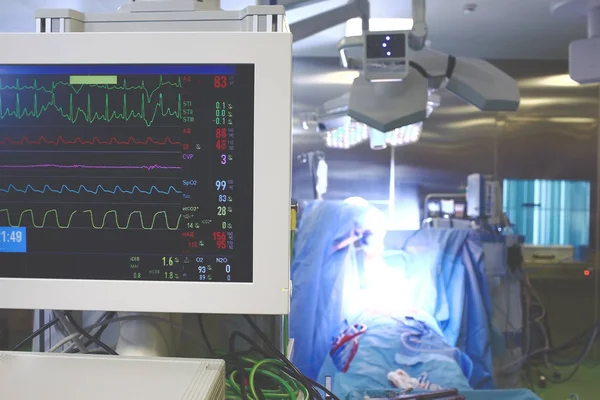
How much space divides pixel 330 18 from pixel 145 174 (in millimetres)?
1179

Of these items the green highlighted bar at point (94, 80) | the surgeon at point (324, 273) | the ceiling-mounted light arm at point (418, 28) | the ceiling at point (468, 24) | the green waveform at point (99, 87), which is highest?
the ceiling at point (468, 24)

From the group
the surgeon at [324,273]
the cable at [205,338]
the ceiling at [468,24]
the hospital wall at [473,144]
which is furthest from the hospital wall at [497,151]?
the cable at [205,338]

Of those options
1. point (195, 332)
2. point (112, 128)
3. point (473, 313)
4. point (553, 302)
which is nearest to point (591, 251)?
point (553, 302)

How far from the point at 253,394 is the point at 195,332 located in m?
0.20

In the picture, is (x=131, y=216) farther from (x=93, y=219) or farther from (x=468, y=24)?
(x=468, y=24)

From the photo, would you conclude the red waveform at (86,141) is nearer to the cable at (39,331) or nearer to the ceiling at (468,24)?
the cable at (39,331)

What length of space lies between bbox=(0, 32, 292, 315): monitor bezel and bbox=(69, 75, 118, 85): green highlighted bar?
0.02 meters

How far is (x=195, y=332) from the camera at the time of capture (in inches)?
36.5

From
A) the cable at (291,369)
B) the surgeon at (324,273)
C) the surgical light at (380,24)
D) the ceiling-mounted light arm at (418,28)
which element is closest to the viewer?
the cable at (291,369)

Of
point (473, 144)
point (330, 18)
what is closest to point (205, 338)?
point (330, 18)

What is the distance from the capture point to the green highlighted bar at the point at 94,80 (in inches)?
28.5

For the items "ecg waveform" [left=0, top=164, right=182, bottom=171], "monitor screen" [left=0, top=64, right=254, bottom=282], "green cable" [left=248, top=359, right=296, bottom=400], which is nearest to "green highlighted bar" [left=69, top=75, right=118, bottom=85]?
"monitor screen" [left=0, top=64, right=254, bottom=282]

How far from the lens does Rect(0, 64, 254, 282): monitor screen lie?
0.72 m

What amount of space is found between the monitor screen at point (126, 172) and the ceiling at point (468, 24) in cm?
197
